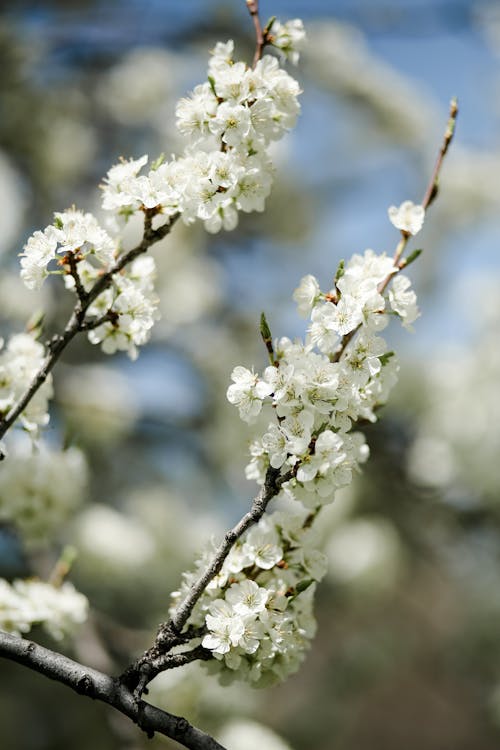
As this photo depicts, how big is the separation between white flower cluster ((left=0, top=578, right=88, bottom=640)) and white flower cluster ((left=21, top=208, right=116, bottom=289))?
518 millimetres

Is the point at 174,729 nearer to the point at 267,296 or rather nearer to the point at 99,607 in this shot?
the point at 99,607

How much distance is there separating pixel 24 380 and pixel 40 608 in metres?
0.38

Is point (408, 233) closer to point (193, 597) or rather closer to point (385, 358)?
point (385, 358)

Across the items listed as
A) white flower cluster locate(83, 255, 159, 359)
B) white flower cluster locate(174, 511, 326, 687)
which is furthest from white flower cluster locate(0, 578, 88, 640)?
white flower cluster locate(83, 255, 159, 359)

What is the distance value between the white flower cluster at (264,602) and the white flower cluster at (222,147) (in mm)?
436

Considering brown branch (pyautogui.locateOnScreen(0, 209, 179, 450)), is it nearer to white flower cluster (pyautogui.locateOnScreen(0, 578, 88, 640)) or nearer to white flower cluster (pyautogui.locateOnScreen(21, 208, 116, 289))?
white flower cluster (pyautogui.locateOnScreen(21, 208, 116, 289))

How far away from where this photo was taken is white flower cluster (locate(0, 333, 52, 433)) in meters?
1.06

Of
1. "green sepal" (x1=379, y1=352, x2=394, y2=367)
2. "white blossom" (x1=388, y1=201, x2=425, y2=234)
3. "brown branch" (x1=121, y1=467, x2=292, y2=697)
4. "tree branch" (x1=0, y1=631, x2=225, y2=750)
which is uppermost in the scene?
"white blossom" (x1=388, y1=201, x2=425, y2=234)

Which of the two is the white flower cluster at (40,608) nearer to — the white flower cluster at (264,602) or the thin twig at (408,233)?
the white flower cluster at (264,602)

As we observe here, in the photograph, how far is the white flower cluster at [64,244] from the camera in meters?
0.90

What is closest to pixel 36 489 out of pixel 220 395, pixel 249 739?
pixel 249 739

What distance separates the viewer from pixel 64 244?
35.5 inches

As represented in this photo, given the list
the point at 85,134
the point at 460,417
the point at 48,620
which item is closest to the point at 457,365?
the point at 460,417

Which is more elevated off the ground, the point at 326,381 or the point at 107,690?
the point at 326,381
